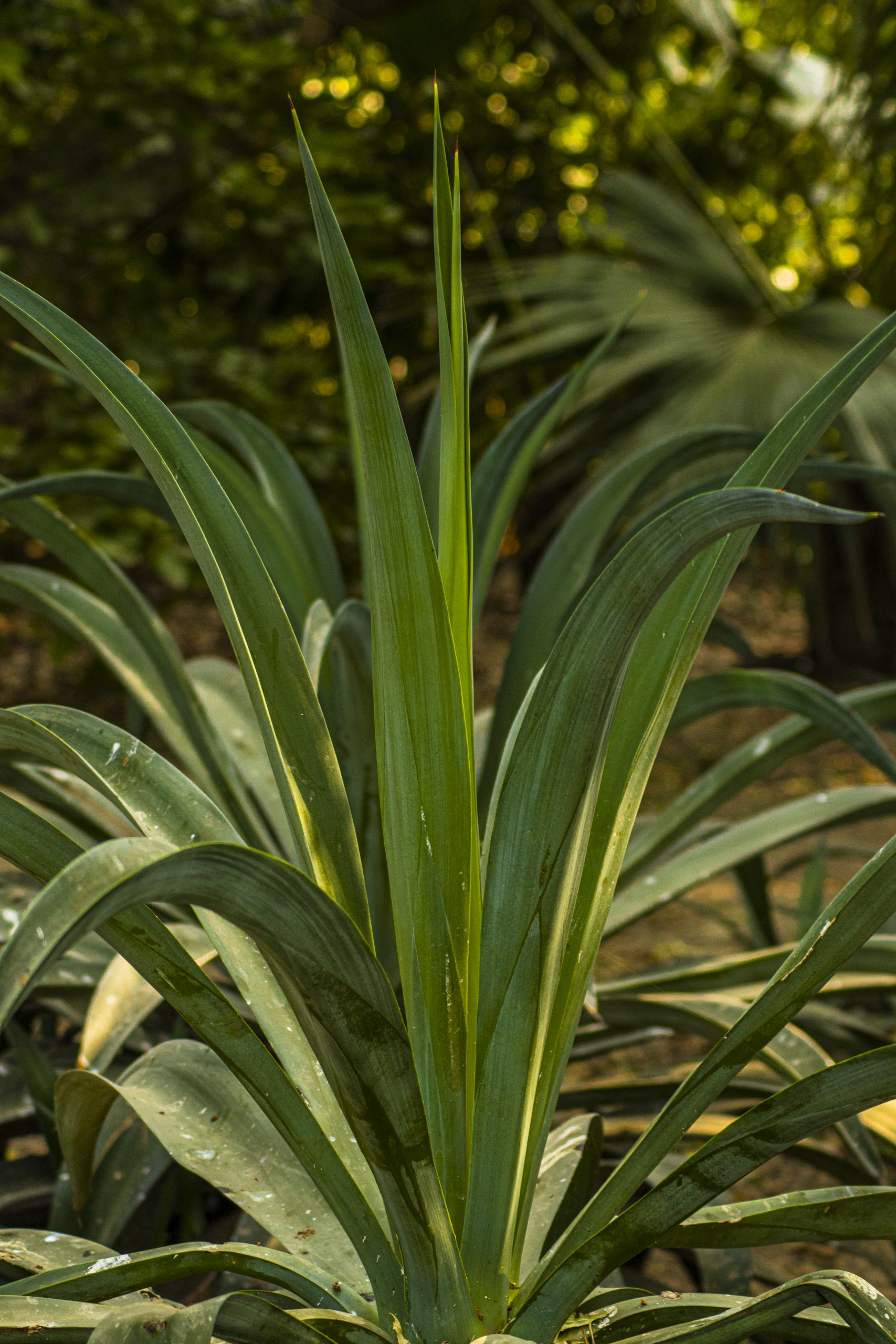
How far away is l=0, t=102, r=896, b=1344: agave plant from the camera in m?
0.47

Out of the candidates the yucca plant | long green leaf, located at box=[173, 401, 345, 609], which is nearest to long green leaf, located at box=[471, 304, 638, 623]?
long green leaf, located at box=[173, 401, 345, 609]

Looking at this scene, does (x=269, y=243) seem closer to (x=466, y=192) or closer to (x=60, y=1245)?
(x=466, y=192)

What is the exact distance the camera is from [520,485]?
3.14 feet

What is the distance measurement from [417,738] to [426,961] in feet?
0.35

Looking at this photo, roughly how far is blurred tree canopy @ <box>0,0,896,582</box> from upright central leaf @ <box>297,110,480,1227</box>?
1.58 m

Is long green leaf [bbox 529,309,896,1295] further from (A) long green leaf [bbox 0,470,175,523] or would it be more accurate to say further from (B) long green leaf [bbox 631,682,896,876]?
(A) long green leaf [bbox 0,470,175,523]

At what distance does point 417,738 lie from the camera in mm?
544

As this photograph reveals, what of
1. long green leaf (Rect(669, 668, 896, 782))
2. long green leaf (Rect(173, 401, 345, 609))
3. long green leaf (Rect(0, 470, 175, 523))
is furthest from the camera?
long green leaf (Rect(173, 401, 345, 609))

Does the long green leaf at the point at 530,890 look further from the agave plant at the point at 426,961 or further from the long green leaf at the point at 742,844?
the long green leaf at the point at 742,844

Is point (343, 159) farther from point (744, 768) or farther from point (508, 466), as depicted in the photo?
point (744, 768)

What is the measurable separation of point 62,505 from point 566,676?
181cm

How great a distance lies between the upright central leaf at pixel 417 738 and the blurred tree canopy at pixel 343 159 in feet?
5.18

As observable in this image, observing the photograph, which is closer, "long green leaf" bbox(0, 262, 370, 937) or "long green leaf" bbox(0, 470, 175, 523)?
"long green leaf" bbox(0, 262, 370, 937)

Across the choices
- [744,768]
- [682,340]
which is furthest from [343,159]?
[744,768]
